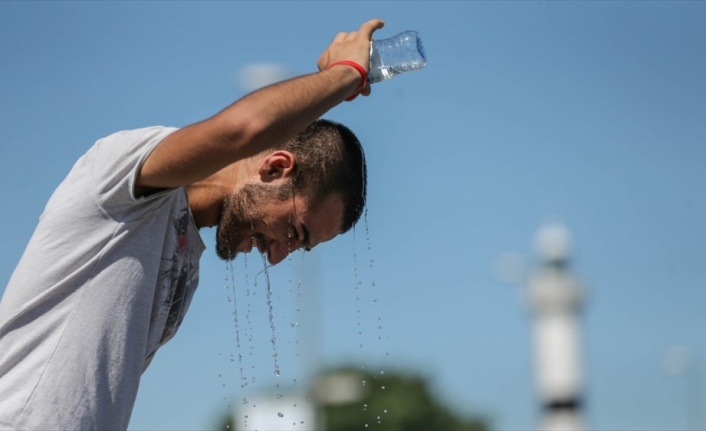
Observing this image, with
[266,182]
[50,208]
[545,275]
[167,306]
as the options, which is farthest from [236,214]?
[545,275]

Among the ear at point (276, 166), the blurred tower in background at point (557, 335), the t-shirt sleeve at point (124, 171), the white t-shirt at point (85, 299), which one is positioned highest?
the blurred tower in background at point (557, 335)

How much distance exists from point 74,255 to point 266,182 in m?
0.93

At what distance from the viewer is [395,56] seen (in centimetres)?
537

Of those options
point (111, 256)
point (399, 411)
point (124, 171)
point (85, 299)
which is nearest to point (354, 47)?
point (124, 171)

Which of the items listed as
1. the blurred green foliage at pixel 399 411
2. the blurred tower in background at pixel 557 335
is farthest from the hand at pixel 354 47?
the blurred green foliage at pixel 399 411

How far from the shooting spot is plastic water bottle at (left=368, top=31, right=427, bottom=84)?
4.99 m

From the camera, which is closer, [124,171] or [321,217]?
[124,171]

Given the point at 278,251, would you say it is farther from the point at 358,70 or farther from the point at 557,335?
the point at 557,335

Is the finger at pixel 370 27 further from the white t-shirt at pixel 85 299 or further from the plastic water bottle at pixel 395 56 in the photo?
the white t-shirt at pixel 85 299

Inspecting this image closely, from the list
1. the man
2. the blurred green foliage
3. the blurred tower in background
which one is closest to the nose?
the man

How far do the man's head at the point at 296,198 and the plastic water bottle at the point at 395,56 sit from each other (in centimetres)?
38

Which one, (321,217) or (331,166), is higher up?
(331,166)

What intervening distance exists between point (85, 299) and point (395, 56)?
1.76 metres

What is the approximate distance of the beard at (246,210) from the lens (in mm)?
5031
